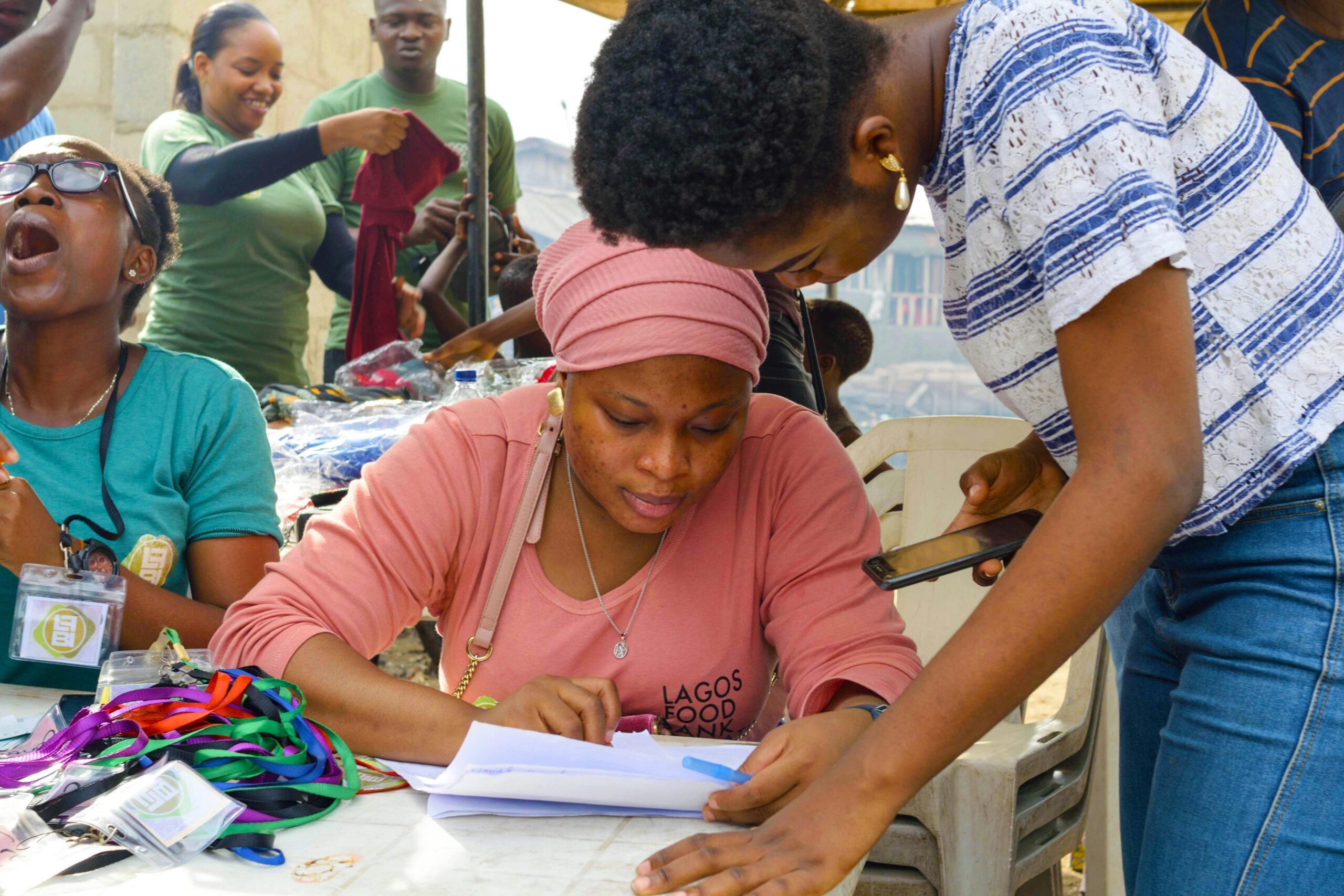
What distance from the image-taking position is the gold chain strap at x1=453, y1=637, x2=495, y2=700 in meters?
1.59

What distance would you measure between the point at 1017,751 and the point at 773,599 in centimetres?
68

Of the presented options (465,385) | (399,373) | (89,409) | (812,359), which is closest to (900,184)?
(89,409)

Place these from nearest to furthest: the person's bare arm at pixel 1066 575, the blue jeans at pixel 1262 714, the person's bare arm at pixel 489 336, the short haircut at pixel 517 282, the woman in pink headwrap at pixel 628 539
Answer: the person's bare arm at pixel 1066 575 → the blue jeans at pixel 1262 714 → the woman in pink headwrap at pixel 628 539 → the person's bare arm at pixel 489 336 → the short haircut at pixel 517 282

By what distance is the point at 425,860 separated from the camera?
1.04 metres

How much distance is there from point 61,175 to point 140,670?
105 cm

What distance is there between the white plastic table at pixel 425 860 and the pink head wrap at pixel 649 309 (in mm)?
653

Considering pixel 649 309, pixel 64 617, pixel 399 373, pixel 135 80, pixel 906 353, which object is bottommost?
pixel 906 353

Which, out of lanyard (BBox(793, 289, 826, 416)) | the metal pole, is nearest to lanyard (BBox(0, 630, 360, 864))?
lanyard (BBox(793, 289, 826, 416))

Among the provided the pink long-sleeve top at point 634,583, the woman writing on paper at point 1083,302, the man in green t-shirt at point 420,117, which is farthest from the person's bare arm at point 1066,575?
the man in green t-shirt at point 420,117

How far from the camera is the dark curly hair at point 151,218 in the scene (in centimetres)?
215

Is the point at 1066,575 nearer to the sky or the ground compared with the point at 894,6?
nearer to the ground

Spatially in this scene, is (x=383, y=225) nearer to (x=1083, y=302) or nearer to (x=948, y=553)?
(x=948, y=553)

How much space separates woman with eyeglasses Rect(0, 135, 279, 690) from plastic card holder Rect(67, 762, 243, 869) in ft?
2.62

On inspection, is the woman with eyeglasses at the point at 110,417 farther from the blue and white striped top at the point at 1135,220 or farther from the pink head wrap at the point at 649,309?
the blue and white striped top at the point at 1135,220
